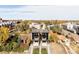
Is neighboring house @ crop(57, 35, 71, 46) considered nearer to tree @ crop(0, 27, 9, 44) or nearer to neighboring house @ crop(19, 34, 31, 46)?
neighboring house @ crop(19, 34, 31, 46)

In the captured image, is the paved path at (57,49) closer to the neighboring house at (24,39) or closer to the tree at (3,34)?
the neighboring house at (24,39)

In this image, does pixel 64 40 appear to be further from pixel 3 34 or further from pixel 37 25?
pixel 3 34

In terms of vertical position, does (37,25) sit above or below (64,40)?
above

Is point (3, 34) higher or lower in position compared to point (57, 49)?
higher

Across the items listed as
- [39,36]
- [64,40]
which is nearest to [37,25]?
[39,36]

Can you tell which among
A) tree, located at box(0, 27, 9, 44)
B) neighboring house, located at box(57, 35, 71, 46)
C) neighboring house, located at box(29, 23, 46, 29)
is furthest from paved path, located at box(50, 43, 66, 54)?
tree, located at box(0, 27, 9, 44)

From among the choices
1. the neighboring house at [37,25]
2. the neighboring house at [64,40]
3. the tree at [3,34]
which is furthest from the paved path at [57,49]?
the tree at [3,34]

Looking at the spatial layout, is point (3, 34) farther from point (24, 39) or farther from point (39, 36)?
point (39, 36)

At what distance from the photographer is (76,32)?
1.68m

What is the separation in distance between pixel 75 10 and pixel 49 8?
0.22 metres

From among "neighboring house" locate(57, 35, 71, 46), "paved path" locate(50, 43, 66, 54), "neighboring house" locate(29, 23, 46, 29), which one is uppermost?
"neighboring house" locate(29, 23, 46, 29)
